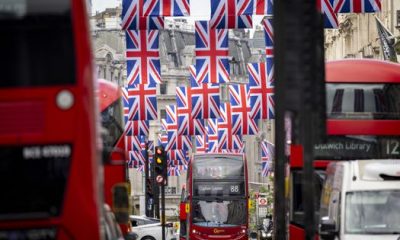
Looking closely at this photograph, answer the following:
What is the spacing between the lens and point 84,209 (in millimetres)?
12656

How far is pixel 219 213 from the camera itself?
4522 centimetres

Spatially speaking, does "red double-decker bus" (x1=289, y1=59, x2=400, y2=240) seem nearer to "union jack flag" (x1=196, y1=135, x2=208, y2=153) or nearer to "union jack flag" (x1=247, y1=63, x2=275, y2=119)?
"union jack flag" (x1=247, y1=63, x2=275, y2=119)

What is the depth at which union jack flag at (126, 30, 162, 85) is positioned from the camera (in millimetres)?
32469

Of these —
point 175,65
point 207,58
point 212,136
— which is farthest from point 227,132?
point 175,65

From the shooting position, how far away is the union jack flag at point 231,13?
28219 mm

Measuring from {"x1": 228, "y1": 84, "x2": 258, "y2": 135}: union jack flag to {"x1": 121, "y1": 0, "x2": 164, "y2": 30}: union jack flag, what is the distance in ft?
53.7

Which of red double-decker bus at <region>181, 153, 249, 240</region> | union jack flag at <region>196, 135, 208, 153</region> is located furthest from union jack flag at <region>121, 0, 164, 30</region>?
union jack flag at <region>196, 135, 208, 153</region>

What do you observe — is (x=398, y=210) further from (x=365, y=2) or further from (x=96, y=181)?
(x=365, y=2)

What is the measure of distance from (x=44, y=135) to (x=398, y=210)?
7.49m

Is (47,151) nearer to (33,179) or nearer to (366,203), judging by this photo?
(33,179)

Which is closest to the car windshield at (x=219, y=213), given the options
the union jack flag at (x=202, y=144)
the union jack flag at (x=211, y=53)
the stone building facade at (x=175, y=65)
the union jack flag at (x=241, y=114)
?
the union jack flag at (x=241, y=114)

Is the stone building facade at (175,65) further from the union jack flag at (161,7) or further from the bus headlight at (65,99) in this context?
the bus headlight at (65,99)

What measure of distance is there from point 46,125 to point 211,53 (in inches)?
787

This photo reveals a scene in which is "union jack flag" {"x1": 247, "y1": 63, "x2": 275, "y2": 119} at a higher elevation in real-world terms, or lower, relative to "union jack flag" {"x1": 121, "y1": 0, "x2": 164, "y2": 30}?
lower
